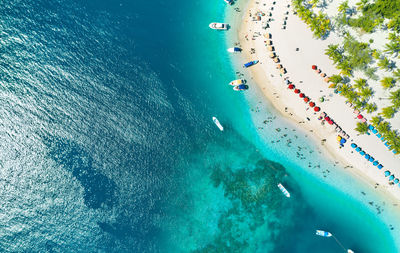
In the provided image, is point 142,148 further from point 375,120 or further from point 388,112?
point 388,112

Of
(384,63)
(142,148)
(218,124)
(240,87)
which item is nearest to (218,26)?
(240,87)

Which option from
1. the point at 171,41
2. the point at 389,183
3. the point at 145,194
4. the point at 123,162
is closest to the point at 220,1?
the point at 171,41

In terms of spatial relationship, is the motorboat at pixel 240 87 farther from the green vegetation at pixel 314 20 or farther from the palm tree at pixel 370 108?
the palm tree at pixel 370 108

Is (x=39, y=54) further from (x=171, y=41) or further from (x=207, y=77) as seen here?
(x=207, y=77)

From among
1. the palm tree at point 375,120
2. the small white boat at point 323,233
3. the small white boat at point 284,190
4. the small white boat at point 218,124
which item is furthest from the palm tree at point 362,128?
the small white boat at point 218,124

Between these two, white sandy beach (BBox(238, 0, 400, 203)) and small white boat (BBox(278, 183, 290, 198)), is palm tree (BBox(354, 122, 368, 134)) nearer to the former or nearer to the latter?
white sandy beach (BBox(238, 0, 400, 203))

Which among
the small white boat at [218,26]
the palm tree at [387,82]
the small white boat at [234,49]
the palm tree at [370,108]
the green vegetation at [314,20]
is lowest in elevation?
the small white boat at [234,49]
